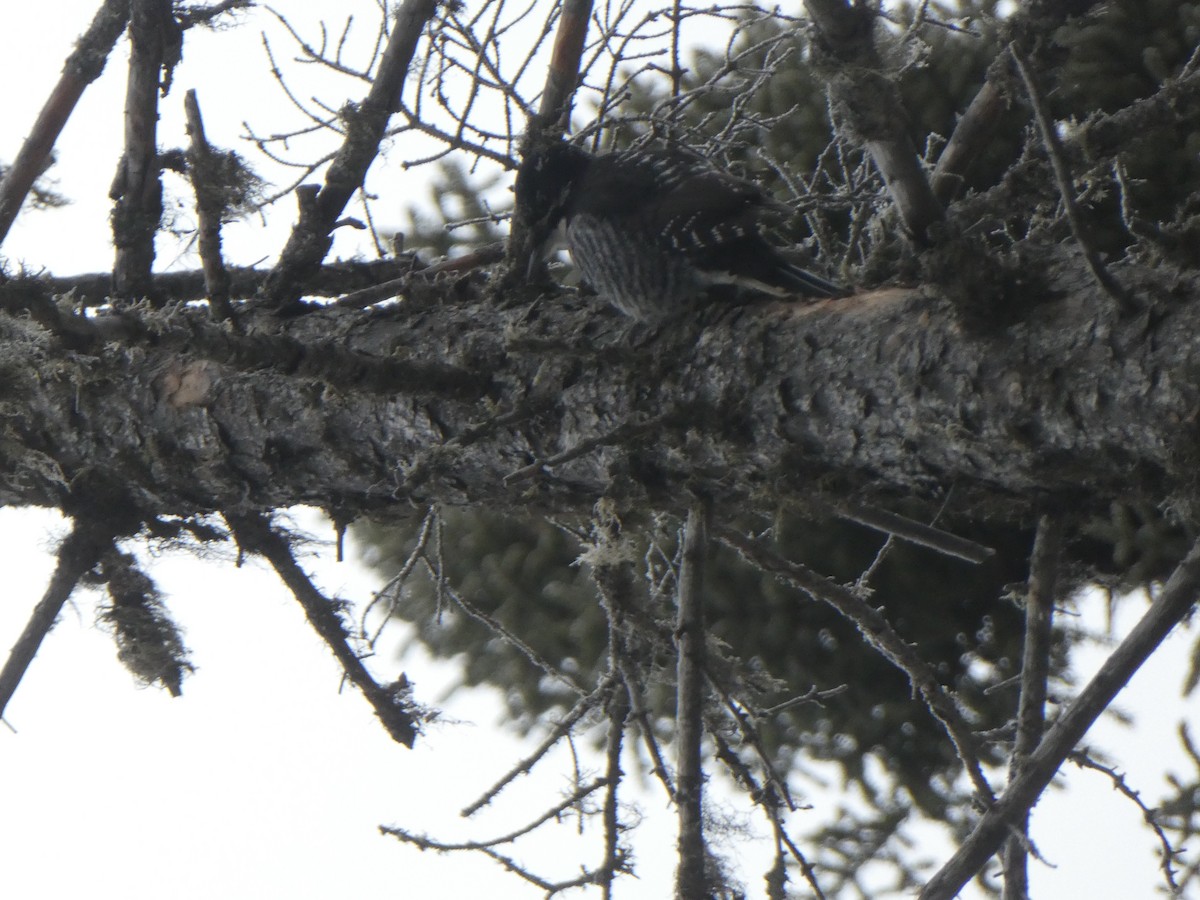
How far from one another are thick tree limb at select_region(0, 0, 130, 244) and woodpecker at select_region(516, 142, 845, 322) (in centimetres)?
78

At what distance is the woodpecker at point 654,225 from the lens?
1377mm

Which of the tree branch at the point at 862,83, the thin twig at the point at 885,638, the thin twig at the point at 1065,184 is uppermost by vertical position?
the tree branch at the point at 862,83

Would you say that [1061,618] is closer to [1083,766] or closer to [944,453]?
[1083,766]

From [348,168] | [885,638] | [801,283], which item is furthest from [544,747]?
[348,168]

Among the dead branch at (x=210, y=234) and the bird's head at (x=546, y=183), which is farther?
the bird's head at (x=546, y=183)

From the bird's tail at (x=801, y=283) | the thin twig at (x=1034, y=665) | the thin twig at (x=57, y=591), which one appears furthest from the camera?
the thin twig at (x=57, y=591)

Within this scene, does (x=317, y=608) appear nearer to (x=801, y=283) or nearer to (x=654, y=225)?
(x=654, y=225)

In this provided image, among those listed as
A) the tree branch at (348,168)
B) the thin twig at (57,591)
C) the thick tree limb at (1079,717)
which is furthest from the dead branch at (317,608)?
the thick tree limb at (1079,717)

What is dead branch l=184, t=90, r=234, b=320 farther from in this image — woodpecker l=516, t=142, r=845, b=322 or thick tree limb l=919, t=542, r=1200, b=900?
thick tree limb l=919, t=542, r=1200, b=900

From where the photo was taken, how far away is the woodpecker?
1377 mm

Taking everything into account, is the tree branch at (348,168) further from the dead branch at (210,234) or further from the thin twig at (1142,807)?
the thin twig at (1142,807)

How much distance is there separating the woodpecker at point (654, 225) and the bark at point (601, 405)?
0.08 m

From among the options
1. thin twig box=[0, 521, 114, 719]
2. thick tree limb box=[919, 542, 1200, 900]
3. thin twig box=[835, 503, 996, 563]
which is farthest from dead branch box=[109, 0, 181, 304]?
thick tree limb box=[919, 542, 1200, 900]

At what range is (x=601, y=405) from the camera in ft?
4.31
